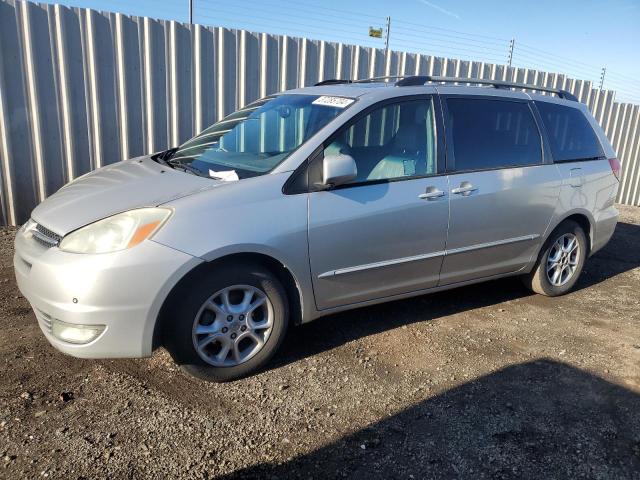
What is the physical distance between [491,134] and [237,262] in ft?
7.78

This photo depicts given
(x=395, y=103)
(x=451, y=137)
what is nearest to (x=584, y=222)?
(x=451, y=137)

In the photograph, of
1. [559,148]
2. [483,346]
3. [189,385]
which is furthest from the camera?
[559,148]

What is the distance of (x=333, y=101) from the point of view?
3.86 metres

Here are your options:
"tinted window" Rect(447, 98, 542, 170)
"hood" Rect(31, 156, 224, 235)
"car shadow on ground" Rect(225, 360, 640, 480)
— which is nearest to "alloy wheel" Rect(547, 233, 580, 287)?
"tinted window" Rect(447, 98, 542, 170)

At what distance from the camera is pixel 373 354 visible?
374 cm

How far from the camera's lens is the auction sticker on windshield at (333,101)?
12.3 feet

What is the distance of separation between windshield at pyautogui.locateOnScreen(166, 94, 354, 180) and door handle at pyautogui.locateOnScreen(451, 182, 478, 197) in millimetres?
1021

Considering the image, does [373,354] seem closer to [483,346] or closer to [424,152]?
[483,346]

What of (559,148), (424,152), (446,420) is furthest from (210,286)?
(559,148)

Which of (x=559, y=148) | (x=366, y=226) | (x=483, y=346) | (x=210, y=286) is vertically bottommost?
(x=483, y=346)

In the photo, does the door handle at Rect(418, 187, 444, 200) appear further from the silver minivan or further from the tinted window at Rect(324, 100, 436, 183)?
the tinted window at Rect(324, 100, 436, 183)

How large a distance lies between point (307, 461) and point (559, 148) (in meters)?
3.61

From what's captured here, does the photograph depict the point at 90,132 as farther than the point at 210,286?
Yes

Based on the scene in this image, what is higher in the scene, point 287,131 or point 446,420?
point 287,131
